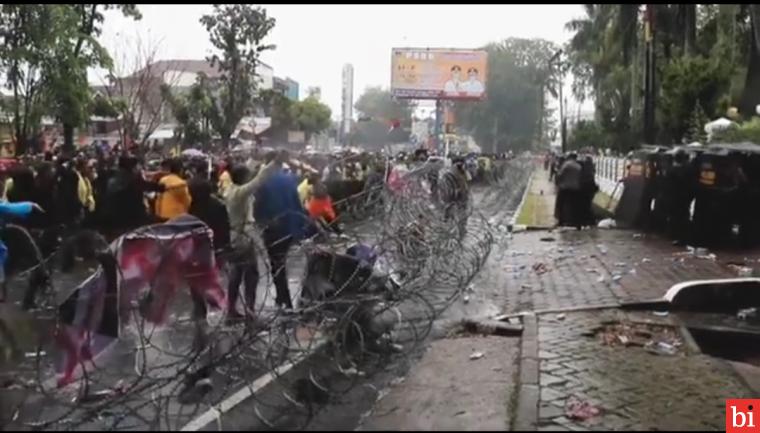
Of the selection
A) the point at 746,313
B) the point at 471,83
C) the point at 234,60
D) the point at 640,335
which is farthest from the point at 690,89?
the point at 640,335

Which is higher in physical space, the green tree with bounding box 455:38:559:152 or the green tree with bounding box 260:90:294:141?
the green tree with bounding box 455:38:559:152

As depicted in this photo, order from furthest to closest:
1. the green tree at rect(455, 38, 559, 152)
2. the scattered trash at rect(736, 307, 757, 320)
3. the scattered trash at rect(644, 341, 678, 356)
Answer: the green tree at rect(455, 38, 559, 152) → the scattered trash at rect(736, 307, 757, 320) → the scattered trash at rect(644, 341, 678, 356)

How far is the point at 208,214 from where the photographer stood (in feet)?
25.1

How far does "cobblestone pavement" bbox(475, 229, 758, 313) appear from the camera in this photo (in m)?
9.05

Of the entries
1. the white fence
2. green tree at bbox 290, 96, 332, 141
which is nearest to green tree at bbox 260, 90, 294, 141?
green tree at bbox 290, 96, 332, 141

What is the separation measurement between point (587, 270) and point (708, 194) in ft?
10.6

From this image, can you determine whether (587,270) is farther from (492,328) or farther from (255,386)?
(255,386)

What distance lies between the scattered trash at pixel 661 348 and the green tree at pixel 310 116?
3034 cm

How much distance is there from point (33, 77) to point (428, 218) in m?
10.9

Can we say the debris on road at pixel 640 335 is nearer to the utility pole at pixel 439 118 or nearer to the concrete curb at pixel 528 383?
the concrete curb at pixel 528 383

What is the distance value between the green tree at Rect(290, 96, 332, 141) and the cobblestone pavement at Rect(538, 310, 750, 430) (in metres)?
30.7

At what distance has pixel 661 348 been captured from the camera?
6.72 metres

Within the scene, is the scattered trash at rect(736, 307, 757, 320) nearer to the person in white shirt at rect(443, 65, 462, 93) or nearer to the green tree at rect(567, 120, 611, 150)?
the person in white shirt at rect(443, 65, 462, 93)

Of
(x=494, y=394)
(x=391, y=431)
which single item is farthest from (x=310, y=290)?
(x=391, y=431)
